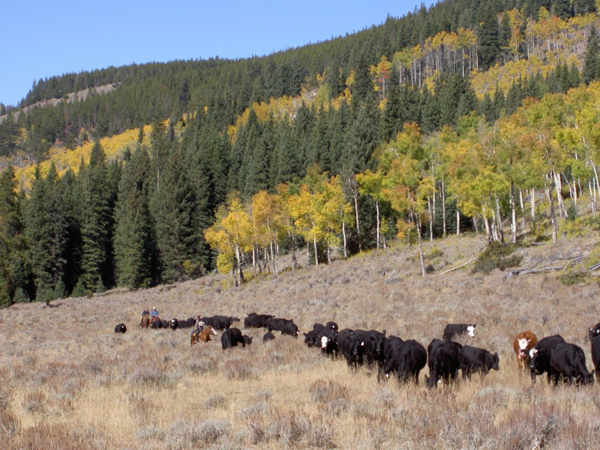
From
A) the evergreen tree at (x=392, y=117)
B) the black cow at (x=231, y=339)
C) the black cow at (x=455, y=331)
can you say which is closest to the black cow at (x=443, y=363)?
the black cow at (x=455, y=331)

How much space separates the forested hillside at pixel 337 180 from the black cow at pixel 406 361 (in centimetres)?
2660

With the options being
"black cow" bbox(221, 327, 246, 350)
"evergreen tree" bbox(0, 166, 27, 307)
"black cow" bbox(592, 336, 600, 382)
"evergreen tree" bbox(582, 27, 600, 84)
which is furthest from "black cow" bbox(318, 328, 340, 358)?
"evergreen tree" bbox(582, 27, 600, 84)

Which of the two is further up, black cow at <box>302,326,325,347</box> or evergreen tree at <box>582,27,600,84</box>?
evergreen tree at <box>582,27,600,84</box>

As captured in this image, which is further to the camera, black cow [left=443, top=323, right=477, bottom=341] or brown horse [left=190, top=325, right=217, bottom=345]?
brown horse [left=190, top=325, right=217, bottom=345]

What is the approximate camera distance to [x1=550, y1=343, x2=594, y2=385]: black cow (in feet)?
30.9

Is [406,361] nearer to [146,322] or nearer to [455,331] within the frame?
[455,331]

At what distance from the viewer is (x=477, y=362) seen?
35.9ft

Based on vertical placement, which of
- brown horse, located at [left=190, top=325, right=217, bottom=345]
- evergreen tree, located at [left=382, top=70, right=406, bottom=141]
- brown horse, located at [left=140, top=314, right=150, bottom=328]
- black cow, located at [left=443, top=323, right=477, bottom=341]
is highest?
evergreen tree, located at [left=382, top=70, right=406, bottom=141]

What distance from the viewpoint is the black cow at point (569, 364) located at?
371 inches

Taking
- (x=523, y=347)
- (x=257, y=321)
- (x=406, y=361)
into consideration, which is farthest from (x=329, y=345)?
(x=257, y=321)

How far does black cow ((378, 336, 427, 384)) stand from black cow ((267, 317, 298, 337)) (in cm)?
853

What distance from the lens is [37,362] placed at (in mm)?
17156

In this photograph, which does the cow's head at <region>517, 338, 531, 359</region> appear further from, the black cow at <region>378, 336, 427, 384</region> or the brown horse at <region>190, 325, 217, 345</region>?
the brown horse at <region>190, 325, 217, 345</region>

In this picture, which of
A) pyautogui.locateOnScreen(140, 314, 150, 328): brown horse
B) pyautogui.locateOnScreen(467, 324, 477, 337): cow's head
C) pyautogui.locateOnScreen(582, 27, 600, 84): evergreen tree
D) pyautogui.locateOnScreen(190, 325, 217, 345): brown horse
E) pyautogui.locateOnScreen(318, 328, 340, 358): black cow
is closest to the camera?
pyautogui.locateOnScreen(318, 328, 340, 358): black cow
